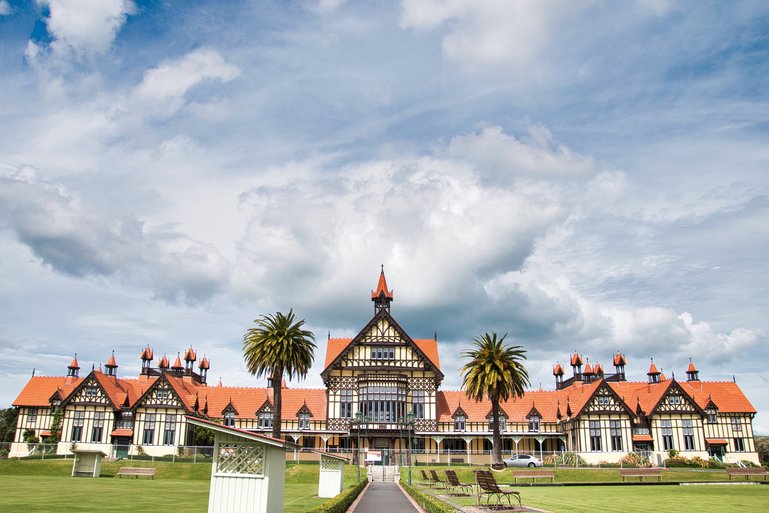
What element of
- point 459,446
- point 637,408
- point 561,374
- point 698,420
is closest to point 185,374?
point 459,446

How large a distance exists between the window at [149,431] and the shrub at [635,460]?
164 feet

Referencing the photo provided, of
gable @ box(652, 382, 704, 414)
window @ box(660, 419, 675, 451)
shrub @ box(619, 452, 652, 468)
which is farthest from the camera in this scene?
gable @ box(652, 382, 704, 414)

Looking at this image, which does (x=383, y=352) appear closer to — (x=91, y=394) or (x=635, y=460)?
(x=635, y=460)

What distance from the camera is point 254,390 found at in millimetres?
76688

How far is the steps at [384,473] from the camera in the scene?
179ft

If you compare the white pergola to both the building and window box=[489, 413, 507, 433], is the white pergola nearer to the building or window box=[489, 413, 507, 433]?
the building

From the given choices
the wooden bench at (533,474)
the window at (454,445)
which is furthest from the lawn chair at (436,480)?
the window at (454,445)

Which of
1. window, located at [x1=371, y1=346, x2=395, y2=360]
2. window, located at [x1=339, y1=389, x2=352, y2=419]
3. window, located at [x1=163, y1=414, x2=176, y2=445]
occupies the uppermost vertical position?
window, located at [x1=371, y1=346, x2=395, y2=360]

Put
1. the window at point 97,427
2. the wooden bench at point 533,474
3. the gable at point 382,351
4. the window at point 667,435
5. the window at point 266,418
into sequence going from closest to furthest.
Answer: the wooden bench at point 533,474 < the window at point 667,435 < the window at point 97,427 < the gable at point 382,351 < the window at point 266,418

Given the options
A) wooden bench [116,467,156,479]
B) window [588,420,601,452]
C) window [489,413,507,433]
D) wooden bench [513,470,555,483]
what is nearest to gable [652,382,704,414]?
window [588,420,601,452]

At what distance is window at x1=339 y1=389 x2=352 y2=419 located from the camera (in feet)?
230

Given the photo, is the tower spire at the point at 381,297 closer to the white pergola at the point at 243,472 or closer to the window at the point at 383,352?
the window at the point at 383,352

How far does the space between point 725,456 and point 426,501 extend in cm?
6156

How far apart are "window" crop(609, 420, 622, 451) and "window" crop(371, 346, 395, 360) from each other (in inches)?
984
